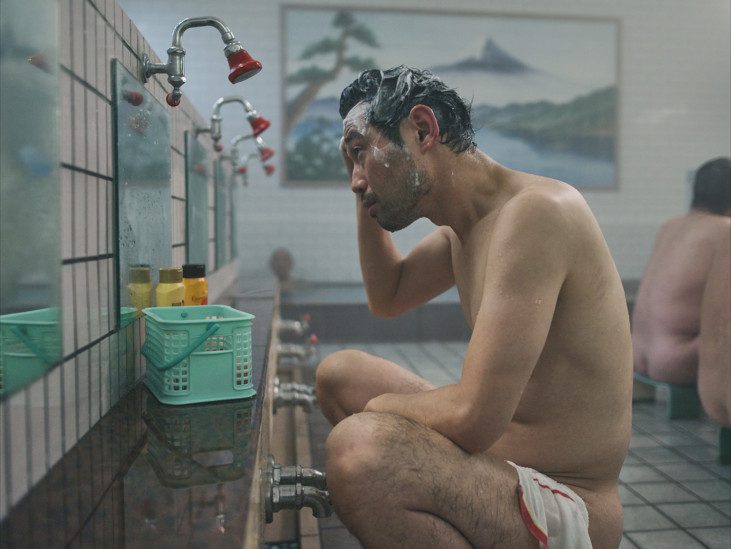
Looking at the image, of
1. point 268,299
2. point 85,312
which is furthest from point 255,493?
point 268,299

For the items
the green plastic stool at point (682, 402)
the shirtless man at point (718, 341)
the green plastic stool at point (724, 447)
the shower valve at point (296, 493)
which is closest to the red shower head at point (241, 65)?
the shower valve at point (296, 493)

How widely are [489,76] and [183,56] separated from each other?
18.8 feet

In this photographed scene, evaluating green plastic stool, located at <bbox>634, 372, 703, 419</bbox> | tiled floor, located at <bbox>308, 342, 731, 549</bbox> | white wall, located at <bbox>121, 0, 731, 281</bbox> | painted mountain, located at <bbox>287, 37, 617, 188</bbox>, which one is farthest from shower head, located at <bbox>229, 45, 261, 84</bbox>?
painted mountain, located at <bbox>287, 37, 617, 188</bbox>

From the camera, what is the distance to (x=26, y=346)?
89 centimetres

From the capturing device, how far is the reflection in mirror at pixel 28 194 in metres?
0.83

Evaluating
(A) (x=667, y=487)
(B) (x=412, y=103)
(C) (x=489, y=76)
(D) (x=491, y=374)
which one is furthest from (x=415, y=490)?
(C) (x=489, y=76)

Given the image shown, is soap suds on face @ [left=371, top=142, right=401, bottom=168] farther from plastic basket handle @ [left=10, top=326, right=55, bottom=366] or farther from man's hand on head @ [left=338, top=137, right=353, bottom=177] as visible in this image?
plastic basket handle @ [left=10, top=326, right=55, bottom=366]

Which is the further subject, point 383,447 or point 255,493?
point 383,447

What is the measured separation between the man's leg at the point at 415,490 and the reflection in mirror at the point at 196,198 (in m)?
1.47

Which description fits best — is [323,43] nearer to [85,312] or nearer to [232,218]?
[232,218]

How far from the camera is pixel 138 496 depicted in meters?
0.96

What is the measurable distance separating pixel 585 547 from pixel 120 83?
1369 millimetres

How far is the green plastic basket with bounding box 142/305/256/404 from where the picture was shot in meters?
1.33

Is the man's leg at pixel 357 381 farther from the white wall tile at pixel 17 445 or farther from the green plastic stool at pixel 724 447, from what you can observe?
the green plastic stool at pixel 724 447
